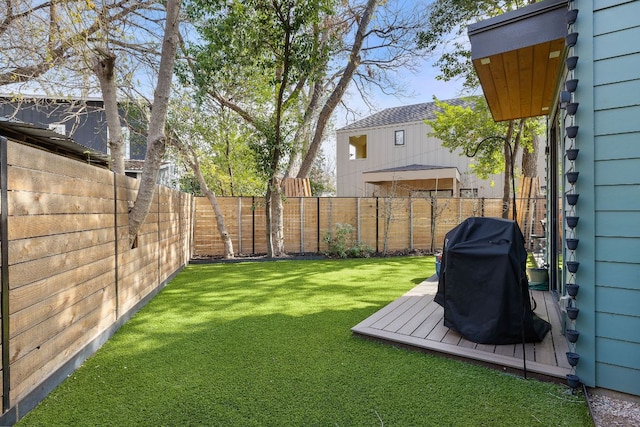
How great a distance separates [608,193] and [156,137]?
4231 millimetres

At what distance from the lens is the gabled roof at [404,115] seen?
1554cm

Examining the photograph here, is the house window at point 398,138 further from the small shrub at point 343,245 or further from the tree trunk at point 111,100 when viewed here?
the tree trunk at point 111,100

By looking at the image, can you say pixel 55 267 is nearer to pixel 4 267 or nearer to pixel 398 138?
pixel 4 267

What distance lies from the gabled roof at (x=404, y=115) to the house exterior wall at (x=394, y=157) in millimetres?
236

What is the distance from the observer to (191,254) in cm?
920

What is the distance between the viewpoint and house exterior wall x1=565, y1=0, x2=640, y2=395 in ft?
6.89

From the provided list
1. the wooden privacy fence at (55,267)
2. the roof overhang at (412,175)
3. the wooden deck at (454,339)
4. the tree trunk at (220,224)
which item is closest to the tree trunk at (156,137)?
the wooden privacy fence at (55,267)

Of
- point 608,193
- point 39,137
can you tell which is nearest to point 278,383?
point 608,193

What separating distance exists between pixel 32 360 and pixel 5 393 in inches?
10.9

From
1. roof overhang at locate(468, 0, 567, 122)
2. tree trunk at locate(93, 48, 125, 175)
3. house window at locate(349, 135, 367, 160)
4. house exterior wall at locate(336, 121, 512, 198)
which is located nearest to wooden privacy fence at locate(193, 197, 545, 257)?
house exterior wall at locate(336, 121, 512, 198)

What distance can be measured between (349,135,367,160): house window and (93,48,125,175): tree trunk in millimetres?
13248

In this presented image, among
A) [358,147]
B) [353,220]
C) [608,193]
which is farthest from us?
[358,147]

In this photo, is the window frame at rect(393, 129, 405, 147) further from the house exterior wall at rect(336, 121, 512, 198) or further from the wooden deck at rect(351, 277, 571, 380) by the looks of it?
the wooden deck at rect(351, 277, 571, 380)

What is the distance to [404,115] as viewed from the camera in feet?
53.7
